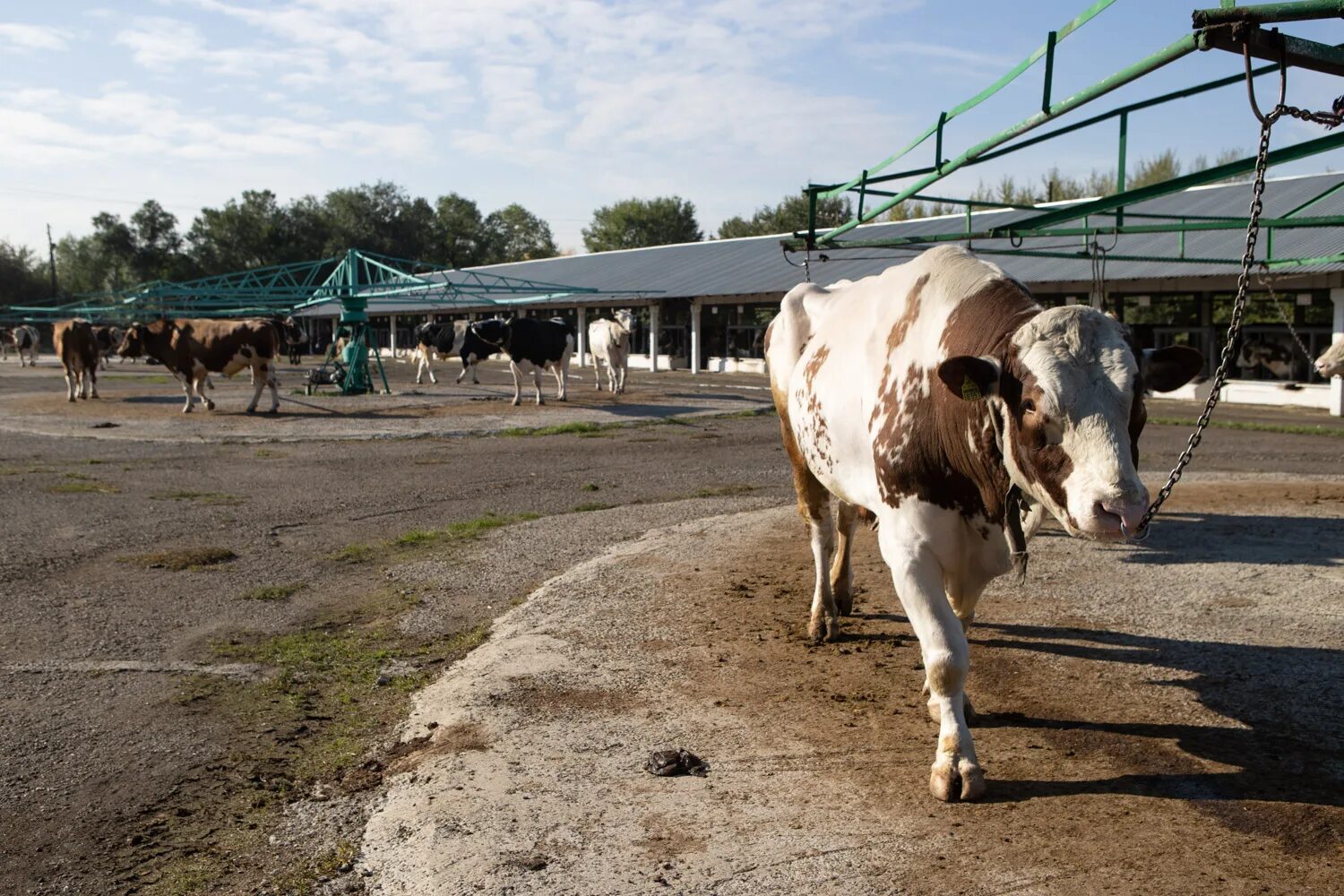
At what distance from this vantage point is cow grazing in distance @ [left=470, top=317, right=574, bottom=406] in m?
25.5

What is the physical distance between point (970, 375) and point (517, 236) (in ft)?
426

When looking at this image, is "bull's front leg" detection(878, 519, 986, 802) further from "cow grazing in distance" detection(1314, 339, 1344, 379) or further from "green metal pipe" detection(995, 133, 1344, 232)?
"cow grazing in distance" detection(1314, 339, 1344, 379)

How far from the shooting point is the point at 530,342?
25.6 m

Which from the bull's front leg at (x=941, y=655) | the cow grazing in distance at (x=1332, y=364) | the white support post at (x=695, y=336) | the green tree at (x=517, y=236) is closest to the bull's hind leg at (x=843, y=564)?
the bull's front leg at (x=941, y=655)

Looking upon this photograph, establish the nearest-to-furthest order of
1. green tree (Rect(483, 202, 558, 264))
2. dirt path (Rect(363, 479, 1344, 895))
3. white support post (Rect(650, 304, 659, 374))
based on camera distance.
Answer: dirt path (Rect(363, 479, 1344, 895)), white support post (Rect(650, 304, 659, 374)), green tree (Rect(483, 202, 558, 264))

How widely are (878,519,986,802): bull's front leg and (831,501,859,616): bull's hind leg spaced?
2.31m

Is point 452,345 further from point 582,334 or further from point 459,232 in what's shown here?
point 459,232

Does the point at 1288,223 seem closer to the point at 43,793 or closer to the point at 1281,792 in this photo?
the point at 1281,792

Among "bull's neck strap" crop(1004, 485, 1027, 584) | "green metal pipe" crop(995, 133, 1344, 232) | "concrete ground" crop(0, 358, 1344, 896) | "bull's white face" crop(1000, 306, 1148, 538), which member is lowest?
"concrete ground" crop(0, 358, 1344, 896)

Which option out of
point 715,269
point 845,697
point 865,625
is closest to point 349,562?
point 865,625

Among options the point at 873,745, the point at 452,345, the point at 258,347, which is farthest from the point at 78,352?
the point at 873,745

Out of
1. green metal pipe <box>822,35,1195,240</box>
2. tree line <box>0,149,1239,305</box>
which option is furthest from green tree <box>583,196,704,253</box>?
green metal pipe <box>822,35,1195,240</box>

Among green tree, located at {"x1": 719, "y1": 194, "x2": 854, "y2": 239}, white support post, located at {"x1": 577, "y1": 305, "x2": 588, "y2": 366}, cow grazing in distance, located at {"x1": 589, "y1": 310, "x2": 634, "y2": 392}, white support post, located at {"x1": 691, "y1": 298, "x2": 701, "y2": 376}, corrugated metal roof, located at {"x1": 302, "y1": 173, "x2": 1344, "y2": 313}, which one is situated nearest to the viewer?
corrugated metal roof, located at {"x1": 302, "y1": 173, "x2": 1344, "y2": 313}

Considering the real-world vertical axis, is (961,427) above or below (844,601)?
above
